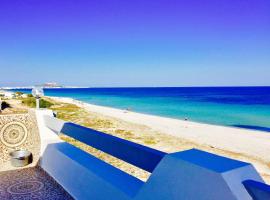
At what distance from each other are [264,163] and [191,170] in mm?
10078

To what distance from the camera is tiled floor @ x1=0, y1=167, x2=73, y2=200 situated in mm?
3662

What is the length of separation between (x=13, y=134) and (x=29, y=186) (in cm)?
174

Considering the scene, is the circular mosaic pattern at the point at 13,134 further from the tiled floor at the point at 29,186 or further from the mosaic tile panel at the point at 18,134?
the tiled floor at the point at 29,186

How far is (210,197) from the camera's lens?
4.65 ft

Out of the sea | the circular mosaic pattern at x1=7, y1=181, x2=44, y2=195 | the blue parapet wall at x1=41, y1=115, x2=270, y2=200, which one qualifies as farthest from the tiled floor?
the sea

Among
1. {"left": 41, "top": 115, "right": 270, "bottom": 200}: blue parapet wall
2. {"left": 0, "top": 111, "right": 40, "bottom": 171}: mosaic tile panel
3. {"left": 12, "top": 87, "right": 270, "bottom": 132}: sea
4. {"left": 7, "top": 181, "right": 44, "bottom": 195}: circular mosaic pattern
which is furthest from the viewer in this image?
{"left": 12, "top": 87, "right": 270, "bottom": 132}: sea

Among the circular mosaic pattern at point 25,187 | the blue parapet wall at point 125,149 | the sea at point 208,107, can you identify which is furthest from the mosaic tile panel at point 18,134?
the sea at point 208,107

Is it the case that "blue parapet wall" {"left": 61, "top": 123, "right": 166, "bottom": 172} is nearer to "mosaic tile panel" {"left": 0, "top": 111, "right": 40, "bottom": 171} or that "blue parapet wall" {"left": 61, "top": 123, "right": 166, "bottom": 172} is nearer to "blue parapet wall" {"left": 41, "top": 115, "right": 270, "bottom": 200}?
"blue parapet wall" {"left": 41, "top": 115, "right": 270, "bottom": 200}

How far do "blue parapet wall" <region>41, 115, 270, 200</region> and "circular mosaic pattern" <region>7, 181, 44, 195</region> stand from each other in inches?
30.5

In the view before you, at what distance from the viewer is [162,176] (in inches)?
67.2

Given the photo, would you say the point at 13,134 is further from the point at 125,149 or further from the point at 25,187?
the point at 125,149

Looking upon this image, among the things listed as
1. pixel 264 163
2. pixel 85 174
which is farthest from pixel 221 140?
pixel 85 174

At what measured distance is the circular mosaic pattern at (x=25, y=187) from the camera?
12.7 ft

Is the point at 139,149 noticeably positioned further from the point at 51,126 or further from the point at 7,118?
the point at 7,118
